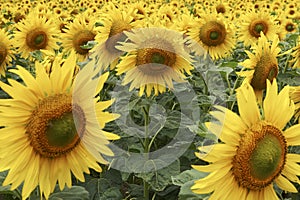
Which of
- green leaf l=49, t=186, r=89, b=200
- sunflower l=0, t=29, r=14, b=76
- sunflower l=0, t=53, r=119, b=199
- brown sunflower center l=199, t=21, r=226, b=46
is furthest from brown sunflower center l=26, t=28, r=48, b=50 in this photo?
sunflower l=0, t=53, r=119, b=199

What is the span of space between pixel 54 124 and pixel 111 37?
5.17ft

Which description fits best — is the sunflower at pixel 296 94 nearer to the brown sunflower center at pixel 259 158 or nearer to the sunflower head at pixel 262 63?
the sunflower head at pixel 262 63

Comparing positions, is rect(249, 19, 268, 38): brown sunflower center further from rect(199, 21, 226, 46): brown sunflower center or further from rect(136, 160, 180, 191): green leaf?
rect(136, 160, 180, 191): green leaf

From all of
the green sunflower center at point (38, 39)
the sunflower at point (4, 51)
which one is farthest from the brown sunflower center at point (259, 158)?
the green sunflower center at point (38, 39)

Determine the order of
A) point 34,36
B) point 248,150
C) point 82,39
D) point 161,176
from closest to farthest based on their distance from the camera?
point 248,150, point 161,176, point 82,39, point 34,36

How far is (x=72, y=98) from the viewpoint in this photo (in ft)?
5.63

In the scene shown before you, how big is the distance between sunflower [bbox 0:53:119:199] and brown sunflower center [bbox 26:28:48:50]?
2.95m

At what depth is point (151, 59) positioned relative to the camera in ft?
8.93

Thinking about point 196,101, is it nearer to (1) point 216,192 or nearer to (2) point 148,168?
(2) point 148,168

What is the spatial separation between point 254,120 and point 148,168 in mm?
1038

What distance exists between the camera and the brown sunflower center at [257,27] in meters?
5.23

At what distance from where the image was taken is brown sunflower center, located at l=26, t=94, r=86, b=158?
1.68 meters

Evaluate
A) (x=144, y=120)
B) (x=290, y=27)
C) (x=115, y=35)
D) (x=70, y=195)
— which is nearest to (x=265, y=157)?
(x=70, y=195)

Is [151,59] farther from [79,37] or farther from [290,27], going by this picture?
[290,27]
